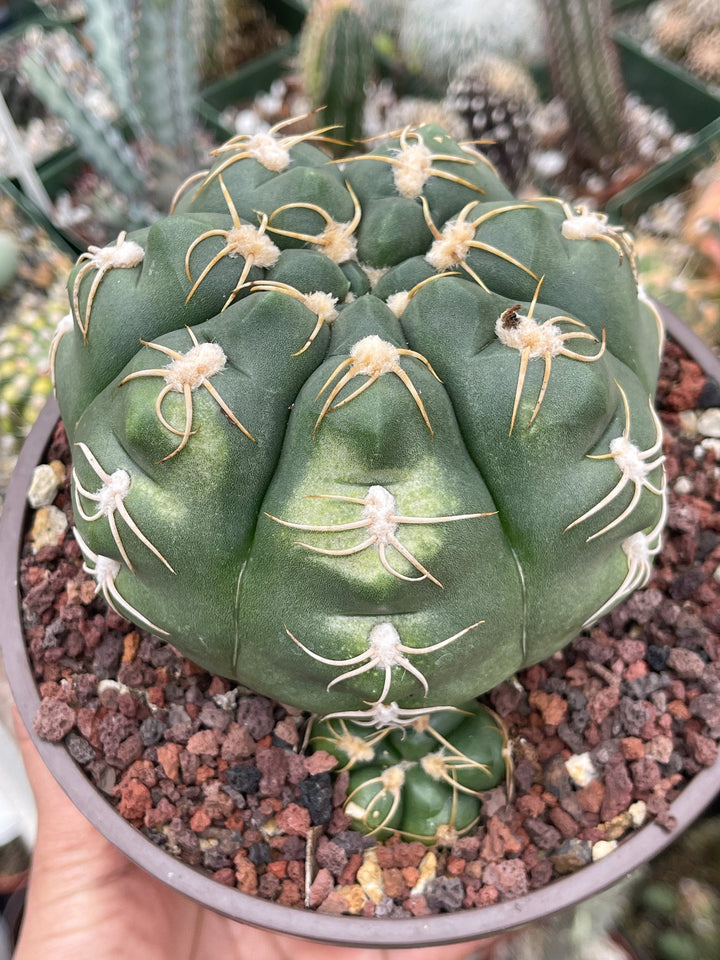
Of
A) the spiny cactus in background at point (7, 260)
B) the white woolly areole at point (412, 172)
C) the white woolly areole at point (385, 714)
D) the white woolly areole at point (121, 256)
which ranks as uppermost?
the white woolly areole at point (412, 172)

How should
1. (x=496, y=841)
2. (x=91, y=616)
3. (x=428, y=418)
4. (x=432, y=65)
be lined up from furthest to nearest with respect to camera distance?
(x=432, y=65), (x=91, y=616), (x=496, y=841), (x=428, y=418)

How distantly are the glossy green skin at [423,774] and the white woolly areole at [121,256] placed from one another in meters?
0.64

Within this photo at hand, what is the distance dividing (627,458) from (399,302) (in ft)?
0.94

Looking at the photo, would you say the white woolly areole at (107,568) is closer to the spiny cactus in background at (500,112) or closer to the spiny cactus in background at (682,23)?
the spiny cactus in background at (500,112)

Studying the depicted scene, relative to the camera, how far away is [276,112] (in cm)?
Result: 227

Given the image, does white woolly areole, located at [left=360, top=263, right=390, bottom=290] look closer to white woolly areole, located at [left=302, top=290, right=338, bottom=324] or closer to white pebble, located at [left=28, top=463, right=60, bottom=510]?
white woolly areole, located at [left=302, top=290, right=338, bottom=324]

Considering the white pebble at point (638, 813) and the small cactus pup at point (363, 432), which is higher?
the small cactus pup at point (363, 432)

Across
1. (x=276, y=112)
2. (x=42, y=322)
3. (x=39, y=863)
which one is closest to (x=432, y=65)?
(x=276, y=112)

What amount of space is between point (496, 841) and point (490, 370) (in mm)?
631

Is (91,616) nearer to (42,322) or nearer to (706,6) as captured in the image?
(42,322)

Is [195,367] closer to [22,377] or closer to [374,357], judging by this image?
[374,357]

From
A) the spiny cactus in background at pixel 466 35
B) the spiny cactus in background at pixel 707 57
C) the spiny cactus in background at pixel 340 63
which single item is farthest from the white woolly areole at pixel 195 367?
the spiny cactus in background at pixel 707 57

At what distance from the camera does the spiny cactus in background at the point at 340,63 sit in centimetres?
164

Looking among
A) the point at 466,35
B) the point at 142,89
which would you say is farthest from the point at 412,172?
the point at 466,35
